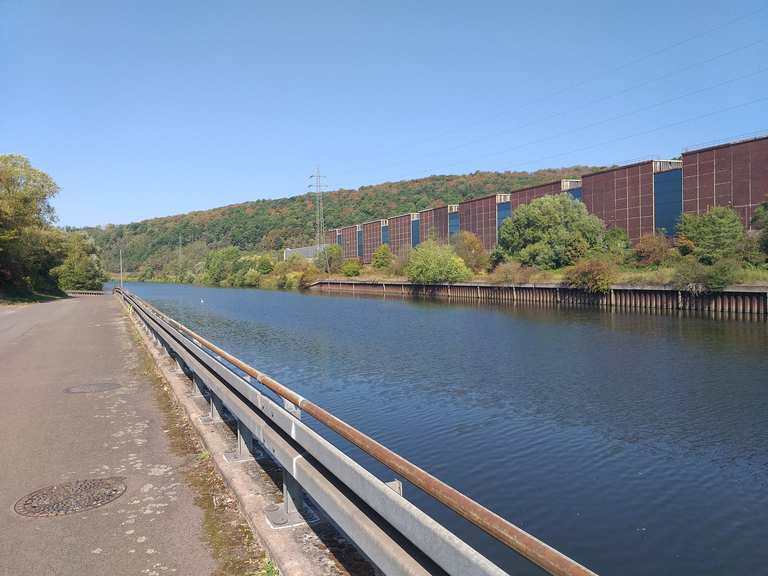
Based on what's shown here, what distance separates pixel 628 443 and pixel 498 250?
67081 mm

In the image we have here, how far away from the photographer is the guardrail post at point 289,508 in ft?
16.6

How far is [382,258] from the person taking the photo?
11388cm

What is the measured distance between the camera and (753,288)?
1682 inches

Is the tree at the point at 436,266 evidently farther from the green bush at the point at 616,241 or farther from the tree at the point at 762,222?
the tree at the point at 762,222

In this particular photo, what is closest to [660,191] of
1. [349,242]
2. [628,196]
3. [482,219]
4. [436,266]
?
[628,196]

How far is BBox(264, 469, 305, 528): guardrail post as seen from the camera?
507cm

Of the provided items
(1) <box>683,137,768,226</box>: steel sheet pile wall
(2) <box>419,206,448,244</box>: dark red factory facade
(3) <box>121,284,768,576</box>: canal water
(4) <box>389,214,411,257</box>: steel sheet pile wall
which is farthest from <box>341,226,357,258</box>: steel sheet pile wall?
(3) <box>121,284,768,576</box>: canal water

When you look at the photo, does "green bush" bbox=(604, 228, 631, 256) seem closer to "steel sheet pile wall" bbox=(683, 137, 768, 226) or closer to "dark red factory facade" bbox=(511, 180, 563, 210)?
"steel sheet pile wall" bbox=(683, 137, 768, 226)

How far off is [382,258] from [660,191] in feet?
192

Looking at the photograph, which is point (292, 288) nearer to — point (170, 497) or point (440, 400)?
point (440, 400)

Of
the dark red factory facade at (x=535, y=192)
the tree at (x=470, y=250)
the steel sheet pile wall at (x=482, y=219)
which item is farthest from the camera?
the steel sheet pile wall at (x=482, y=219)

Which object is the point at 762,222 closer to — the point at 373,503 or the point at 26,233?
the point at 373,503

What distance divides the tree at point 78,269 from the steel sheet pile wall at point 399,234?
162ft

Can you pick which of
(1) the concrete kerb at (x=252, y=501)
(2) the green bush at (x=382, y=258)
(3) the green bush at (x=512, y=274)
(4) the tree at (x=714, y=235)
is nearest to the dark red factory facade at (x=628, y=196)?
(4) the tree at (x=714, y=235)
